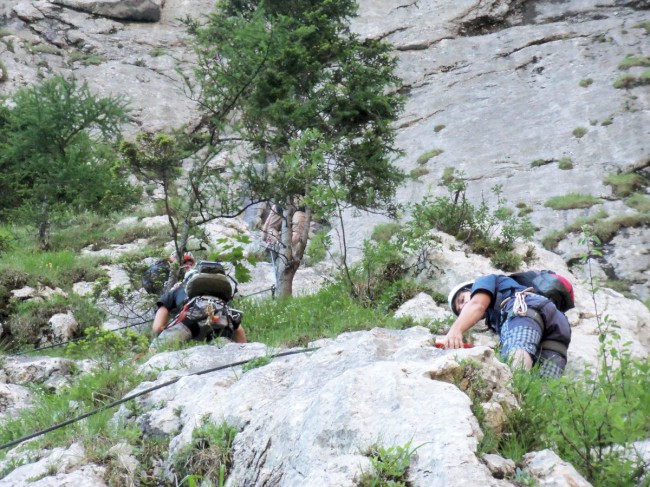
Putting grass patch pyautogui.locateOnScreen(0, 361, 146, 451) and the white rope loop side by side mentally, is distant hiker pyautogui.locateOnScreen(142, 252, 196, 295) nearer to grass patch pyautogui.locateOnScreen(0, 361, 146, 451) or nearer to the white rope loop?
grass patch pyautogui.locateOnScreen(0, 361, 146, 451)

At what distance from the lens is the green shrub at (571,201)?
15172 millimetres

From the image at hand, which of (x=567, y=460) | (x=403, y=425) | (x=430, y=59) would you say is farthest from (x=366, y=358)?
(x=430, y=59)

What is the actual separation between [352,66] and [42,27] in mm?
25500

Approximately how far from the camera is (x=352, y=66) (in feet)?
36.1

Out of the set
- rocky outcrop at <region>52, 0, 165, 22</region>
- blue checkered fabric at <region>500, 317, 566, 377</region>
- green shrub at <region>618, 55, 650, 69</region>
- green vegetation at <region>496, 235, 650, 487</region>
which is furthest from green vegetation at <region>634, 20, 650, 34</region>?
green vegetation at <region>496, 235, 650, 487</region>

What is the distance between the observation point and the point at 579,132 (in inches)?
733

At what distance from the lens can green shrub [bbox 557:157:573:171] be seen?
56.2ft

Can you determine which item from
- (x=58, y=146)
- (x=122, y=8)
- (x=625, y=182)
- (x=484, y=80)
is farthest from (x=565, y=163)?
(x=122, y=8)

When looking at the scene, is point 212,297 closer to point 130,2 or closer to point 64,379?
point 64,379

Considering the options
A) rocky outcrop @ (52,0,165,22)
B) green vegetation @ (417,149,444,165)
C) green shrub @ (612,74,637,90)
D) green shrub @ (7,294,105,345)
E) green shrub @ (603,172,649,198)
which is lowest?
green shrub @ (603,172,649,198)

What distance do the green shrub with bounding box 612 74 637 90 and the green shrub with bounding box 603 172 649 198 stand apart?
18.7 ft

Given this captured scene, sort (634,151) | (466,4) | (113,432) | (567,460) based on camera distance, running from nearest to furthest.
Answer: (567,460) → (113,432) → (634,151) → (466,4)

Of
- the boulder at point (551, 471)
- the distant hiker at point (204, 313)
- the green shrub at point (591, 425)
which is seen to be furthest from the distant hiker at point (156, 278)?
the boulder at point (551, 471)

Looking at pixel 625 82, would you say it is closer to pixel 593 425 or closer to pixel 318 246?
pixel 318 246
